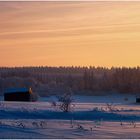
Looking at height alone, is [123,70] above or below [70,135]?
above

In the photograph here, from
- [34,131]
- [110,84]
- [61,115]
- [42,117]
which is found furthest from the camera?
[110,84]

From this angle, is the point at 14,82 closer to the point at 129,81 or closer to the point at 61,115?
the point at 129,81

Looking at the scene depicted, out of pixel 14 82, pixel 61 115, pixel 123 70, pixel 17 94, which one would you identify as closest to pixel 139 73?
pixel 123 70

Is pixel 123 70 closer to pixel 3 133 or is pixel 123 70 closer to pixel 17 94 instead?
pixel 17 94

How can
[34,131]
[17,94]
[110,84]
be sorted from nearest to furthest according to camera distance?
[34,131], [17,94], [110,84]

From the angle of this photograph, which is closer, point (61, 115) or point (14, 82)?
point (61, 115)

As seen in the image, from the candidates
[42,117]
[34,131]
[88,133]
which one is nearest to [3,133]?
[34,131]

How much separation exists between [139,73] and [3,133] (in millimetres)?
145705

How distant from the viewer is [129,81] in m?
149

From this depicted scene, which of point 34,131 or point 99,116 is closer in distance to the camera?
point 34,131

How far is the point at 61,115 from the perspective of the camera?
108 ft

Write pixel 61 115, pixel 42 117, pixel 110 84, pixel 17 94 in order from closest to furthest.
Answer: pixel 42 117, pixel 61 115, pixel 17 94, pixel 110 84

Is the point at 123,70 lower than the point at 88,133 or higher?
higher

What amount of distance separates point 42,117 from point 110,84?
118089 mm
